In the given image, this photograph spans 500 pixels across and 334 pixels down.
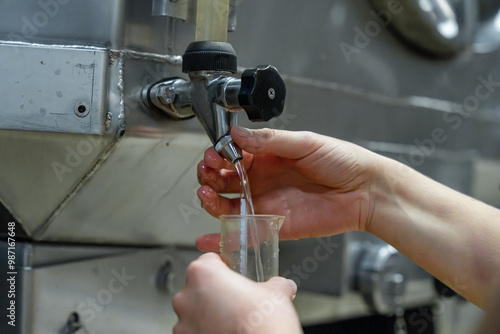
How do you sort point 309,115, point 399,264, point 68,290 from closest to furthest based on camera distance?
point 68,290, point 309,115, point 399,264

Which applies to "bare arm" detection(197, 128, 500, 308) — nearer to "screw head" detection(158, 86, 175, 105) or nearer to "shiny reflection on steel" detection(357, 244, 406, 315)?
"screw head" detection(158, 86, 175, 105)

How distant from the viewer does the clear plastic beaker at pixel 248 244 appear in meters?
0.56

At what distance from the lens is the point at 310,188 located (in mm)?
787

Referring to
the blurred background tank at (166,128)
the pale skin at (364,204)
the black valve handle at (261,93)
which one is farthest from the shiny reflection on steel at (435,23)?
the black valve handle at (261,93)

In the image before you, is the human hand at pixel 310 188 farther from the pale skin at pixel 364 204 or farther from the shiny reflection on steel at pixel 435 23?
the shiny reflection on steel at pixel 435 23

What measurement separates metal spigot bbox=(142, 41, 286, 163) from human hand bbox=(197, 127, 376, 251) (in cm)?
13

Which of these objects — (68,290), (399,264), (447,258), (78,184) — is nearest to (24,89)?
(78,184)

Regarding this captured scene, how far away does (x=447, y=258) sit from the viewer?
2.44 feet

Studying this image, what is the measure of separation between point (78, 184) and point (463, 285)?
1.65ft

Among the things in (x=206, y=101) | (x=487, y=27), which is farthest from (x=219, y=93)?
(x=487, y=27)

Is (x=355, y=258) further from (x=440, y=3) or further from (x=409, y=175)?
(x=440, y=3)

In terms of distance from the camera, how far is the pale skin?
2.36 feet

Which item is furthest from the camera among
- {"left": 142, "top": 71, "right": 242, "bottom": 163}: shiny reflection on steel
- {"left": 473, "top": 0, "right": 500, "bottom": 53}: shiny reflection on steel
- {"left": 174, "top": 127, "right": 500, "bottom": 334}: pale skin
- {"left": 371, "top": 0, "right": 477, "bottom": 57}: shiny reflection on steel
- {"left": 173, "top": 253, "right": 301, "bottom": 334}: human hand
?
{"left": 473, "top": 0, "right": 500, "bottom": 53}: shiny reflection on steel

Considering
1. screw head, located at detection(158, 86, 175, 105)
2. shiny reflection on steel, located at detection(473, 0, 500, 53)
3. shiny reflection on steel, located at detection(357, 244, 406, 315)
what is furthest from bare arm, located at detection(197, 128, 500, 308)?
shiny reflection on steel, located at detection(473, 0, 500, 53)
